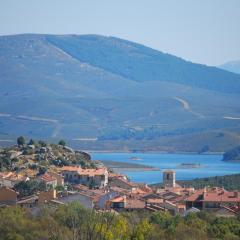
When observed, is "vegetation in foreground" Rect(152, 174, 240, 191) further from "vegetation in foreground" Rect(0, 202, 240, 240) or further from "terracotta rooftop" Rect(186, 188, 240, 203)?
"vegetation in foreground" Rect(0, 202, 240, 240)

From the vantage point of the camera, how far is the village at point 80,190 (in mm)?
44406

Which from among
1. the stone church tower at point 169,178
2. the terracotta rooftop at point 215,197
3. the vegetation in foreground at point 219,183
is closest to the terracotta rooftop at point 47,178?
the terracotta rooftop at point 215,197

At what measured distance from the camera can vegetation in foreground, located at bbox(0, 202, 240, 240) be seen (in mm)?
29366

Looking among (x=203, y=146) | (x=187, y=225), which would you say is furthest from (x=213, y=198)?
(x=203, y=146)

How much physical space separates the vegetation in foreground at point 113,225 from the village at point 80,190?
329 centimetres

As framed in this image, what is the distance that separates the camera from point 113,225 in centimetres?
3144

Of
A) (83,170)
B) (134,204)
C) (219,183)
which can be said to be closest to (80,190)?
(83,170)

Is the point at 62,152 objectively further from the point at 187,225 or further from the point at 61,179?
the point at 187,225

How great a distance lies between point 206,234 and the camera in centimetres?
3250

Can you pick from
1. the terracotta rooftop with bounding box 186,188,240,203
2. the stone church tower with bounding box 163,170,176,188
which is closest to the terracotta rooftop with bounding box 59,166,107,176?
the stone church tower with bounding box 163,170,176,188

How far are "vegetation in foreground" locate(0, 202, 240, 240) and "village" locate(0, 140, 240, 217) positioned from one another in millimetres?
3290

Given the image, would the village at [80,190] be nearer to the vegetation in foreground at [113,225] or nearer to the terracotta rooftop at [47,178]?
the terracotta rooftop at [47,178]

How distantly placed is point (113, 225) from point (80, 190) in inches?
843

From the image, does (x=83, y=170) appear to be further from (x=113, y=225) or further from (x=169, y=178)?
(x=113, y=225)
